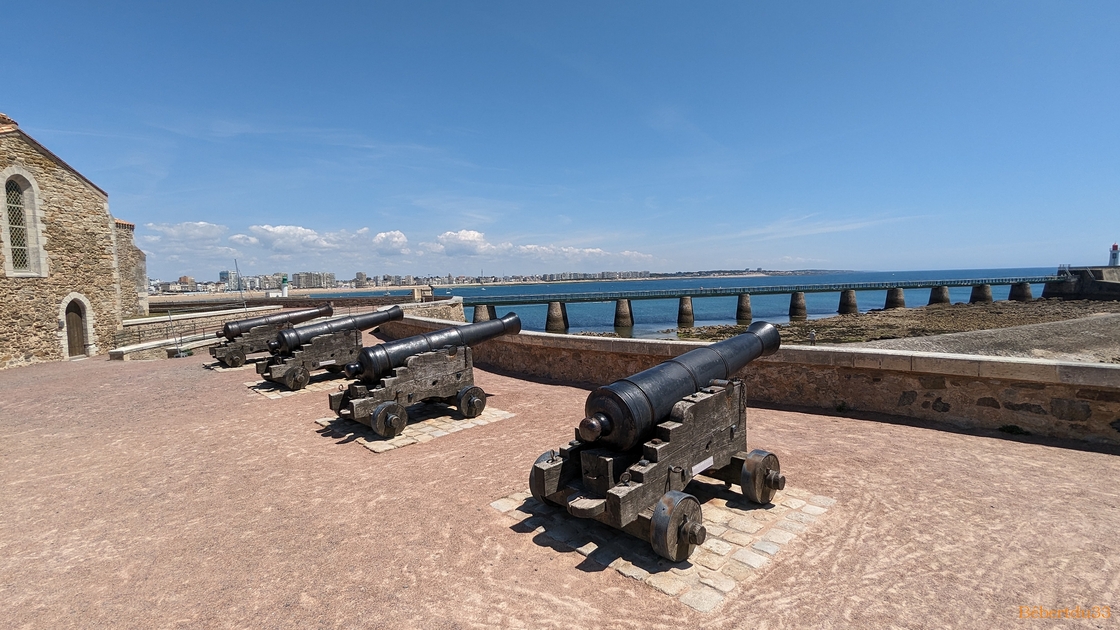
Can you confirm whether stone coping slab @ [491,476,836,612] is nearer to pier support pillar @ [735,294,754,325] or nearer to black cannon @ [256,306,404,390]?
black cannon @ [256,306,404,390]

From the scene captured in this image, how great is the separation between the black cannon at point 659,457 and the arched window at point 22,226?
17773 millimetres

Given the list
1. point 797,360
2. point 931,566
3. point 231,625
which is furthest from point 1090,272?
point 231,625

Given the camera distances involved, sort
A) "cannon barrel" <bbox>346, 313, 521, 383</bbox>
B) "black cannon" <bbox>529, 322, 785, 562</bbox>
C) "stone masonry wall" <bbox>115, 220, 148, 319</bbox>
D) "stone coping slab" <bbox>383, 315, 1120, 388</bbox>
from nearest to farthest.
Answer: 1. "black cannon" <bbox>529, 322, 785, 562</bbox>
2. "stone coping slab" <bbox>383, 315, 1120, 388</bbox>
3. "cannon barrel" <bbox>346, 313, 521, 383</bbox>
4. "stone masonry wall" <bbox>115, 220, 148, 319</bbox>

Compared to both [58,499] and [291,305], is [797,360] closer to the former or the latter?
[58,499]

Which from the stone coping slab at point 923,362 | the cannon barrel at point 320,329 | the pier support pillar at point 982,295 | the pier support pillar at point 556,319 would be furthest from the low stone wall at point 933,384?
the pier support pillar at point 982,295

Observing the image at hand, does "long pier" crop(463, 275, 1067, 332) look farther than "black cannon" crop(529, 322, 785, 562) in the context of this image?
Yes

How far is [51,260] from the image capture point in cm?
1395

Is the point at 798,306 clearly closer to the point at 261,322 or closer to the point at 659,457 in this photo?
the point at 261,322

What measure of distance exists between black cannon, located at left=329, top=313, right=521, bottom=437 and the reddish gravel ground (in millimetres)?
592

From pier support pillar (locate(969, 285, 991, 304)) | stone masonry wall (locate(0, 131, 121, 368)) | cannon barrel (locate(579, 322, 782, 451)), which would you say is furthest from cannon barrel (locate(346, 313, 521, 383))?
pier support pillar (locate(969, 285, 991, 304))

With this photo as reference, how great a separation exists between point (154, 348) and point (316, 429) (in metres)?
11.8

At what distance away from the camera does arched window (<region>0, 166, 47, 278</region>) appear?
13000 millimetres

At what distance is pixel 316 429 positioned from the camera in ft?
21.7

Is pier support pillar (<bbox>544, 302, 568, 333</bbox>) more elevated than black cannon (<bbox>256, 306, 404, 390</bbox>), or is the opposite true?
black cannon (<bbox>256, 306, 404, 390</bbox>)
